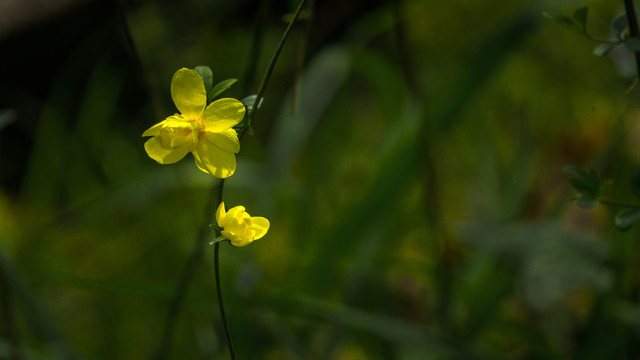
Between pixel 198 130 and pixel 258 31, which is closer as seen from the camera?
pixel 198 130

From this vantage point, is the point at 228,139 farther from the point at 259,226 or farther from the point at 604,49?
the point at 604,49

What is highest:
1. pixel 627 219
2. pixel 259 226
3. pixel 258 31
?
pixel 258 31

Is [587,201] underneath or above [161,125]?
underneath

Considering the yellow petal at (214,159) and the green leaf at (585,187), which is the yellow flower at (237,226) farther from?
the green leaf at (585,187)

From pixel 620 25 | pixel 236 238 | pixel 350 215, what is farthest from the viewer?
pixel 350 215

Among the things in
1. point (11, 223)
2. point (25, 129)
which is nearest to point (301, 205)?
point (11, 223)

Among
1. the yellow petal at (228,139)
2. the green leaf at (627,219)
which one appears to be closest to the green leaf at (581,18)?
the green leaf at (627,219)

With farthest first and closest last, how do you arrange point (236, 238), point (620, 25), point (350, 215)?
point (350, 215), point (620, 25), point (236, 238)

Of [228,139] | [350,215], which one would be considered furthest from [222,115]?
[350,215]
